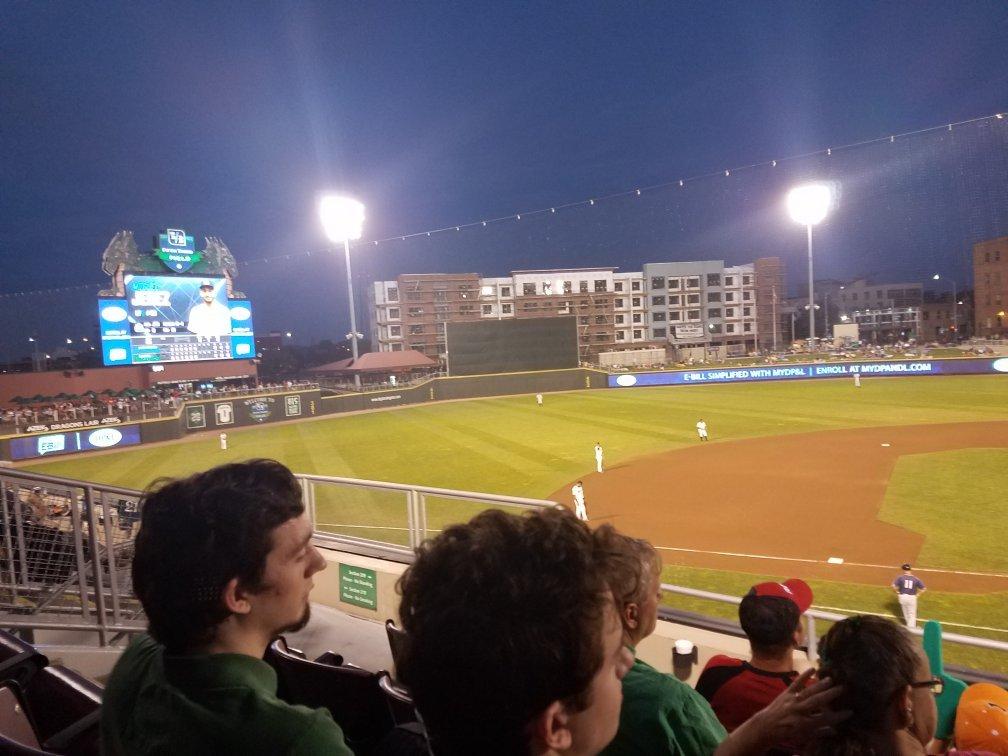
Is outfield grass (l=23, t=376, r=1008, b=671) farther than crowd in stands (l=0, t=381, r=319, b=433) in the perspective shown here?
No

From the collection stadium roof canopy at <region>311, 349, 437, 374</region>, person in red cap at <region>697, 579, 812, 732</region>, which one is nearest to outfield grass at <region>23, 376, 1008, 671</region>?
person in red cap at <region>697, 579, 812, 732</region>

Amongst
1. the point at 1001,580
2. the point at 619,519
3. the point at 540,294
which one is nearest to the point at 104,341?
the point at 619,519

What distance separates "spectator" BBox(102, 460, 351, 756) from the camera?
1233 mm

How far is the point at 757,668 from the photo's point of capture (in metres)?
2.54

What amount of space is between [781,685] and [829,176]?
177 feet

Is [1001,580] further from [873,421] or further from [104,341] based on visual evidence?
[104,341]

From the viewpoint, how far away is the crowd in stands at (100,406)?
93.1 ft

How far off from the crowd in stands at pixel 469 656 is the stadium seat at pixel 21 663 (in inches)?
51.2

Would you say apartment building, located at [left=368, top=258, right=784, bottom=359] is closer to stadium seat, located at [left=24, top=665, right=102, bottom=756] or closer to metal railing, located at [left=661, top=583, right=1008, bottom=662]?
metal railing, located at [left=661, top=583, right=1008, bottom=662]

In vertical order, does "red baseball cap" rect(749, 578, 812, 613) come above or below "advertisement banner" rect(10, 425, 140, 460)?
above

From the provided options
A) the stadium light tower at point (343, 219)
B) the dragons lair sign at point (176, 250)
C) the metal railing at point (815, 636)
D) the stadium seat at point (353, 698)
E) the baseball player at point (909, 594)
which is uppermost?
the stadium light tower at point (343, 219)

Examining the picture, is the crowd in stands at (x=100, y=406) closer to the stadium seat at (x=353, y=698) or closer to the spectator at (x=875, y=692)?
the stadium seat at (x=353, y=698)

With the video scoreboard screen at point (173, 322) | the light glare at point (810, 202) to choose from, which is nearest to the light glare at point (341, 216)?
the video scoreboard screen at point (173, 322)

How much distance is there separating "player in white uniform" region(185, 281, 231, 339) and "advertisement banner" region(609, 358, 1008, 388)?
1033 inches
